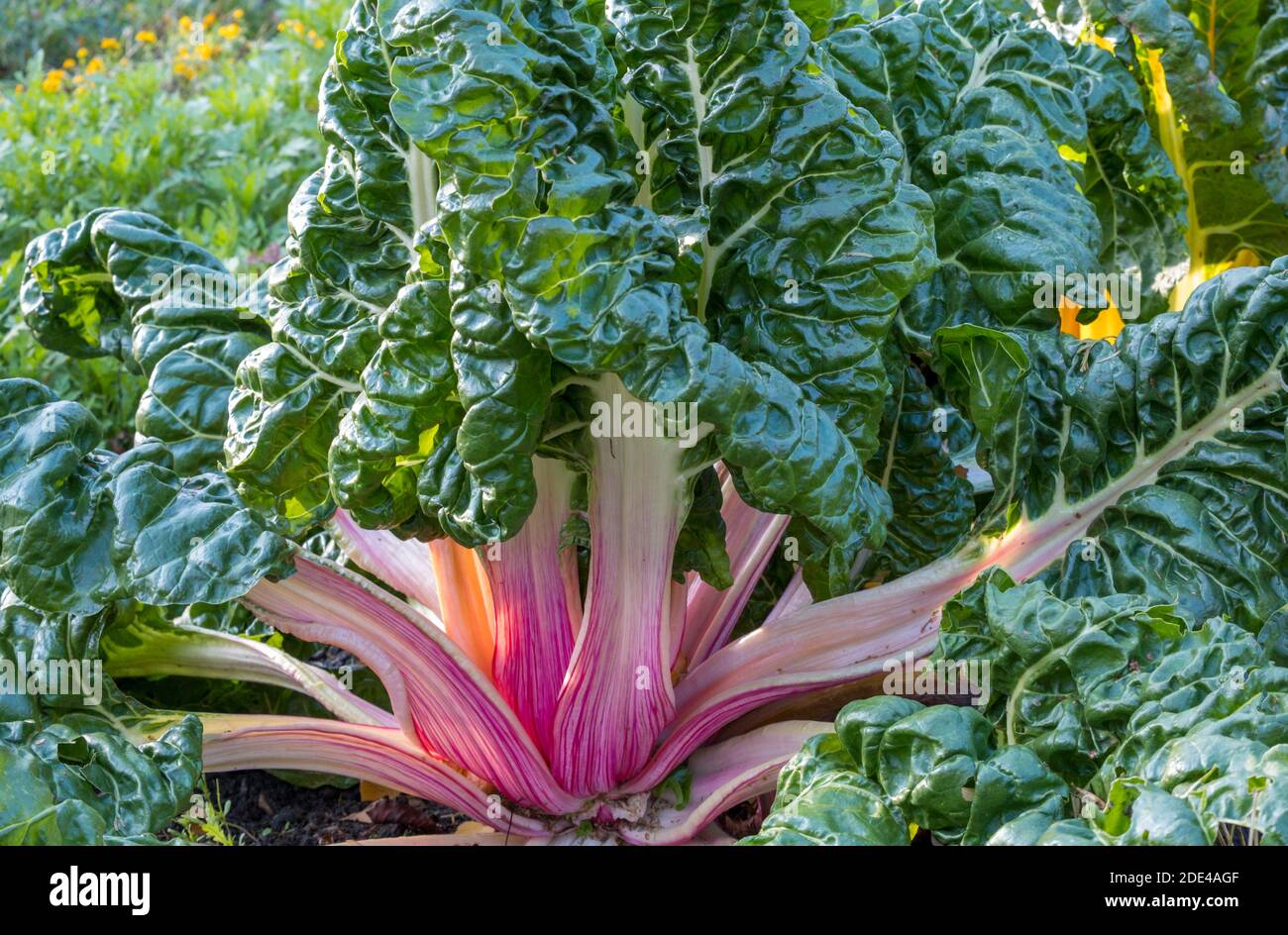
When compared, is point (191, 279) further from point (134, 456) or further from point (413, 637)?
point (413, 637)

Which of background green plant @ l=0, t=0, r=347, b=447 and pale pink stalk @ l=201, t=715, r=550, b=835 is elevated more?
background green plant @ l=0, t=0, r=347, b=447

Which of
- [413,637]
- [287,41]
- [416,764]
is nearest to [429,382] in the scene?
[413,637]

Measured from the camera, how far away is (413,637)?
2752 millimetres

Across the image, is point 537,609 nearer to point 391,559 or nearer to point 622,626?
point 622,626

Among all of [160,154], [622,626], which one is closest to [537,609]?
[622,626]

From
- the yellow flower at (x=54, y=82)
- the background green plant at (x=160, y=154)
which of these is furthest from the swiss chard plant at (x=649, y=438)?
the yellow flower at (x=54, y=82)

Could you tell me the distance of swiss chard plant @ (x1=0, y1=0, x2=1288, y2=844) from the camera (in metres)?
2.15

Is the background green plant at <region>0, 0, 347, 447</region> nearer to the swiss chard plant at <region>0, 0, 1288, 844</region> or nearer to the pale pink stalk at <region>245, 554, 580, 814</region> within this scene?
the swiss chard plant at <region>0, 0, 1288, 844</region>

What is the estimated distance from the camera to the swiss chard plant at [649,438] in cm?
215

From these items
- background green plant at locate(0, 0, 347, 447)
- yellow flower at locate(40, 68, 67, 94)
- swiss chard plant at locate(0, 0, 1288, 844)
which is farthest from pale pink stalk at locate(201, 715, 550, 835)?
yellow flower at locate(40, 68, 67, 94)

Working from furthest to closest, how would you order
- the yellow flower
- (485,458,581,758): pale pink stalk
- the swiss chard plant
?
1. the yellow flower
2. (485,458,581,758): pale pink stalk
3. the swiss chard plant

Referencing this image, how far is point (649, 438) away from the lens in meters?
2.42

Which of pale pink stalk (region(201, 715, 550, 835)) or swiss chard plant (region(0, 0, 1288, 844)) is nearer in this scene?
swiss chard plant (region(0, 0, 1288, 844))
